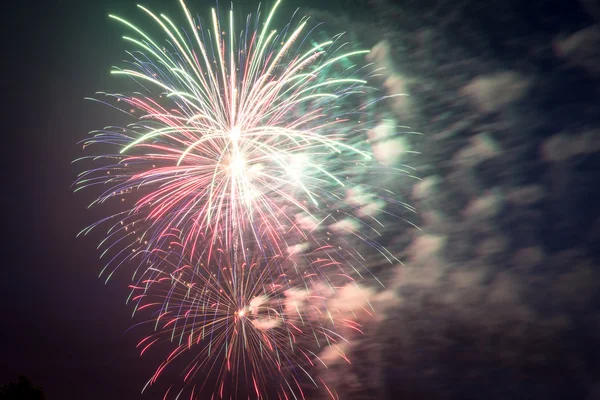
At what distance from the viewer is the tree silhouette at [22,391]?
14438 mm

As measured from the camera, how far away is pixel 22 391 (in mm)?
14586

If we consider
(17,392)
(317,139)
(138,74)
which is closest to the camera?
(317,139)

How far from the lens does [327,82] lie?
8.30 m

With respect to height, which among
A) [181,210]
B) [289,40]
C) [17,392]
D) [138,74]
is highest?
[289,40]

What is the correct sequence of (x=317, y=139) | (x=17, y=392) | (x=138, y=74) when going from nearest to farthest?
(x=317, y=139), (x=138, y=74), (x=17, y=392)

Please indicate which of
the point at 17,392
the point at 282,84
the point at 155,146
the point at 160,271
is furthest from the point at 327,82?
the point at 17,392

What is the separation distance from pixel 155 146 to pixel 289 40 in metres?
3.40

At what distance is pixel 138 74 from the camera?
27.8 feet

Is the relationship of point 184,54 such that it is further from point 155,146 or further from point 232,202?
point 232,202

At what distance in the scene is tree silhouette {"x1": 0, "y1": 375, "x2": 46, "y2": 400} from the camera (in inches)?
568

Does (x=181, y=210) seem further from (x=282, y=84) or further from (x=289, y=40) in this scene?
(x=289, y=40)

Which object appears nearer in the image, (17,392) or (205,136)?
(205,136)

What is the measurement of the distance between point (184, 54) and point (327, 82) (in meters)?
2.93

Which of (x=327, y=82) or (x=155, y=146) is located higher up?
(x=327, y=82)
